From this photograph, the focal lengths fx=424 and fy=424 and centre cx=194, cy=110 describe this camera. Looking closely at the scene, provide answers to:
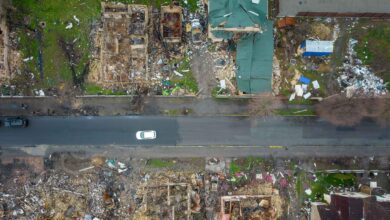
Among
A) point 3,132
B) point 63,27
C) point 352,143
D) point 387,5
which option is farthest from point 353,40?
point 3,132

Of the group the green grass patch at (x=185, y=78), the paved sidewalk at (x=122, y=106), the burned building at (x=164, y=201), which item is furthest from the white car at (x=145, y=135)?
the green grass patch at (x=185, y=78)

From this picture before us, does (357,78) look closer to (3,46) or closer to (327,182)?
(327,182)

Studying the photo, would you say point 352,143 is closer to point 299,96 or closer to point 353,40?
point 299,96

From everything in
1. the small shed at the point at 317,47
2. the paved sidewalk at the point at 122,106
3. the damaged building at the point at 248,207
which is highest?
the small shed at the point at 317,47

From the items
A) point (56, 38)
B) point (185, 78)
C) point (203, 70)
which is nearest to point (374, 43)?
point (203, 70)

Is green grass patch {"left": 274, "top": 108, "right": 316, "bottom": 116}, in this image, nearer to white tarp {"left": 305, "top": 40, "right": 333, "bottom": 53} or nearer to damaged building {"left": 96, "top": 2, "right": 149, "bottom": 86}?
white tarp {"left": 305, "top": 40, "right": 333, "bottom": 53}

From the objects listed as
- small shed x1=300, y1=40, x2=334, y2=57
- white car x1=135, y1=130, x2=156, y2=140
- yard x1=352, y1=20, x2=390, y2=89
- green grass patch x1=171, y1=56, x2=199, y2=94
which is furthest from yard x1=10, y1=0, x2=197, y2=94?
yard x1=352, y1=20, x2=390, y2=89

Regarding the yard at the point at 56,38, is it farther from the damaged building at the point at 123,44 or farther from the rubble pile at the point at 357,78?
the rubble pile at the point at 357,78
